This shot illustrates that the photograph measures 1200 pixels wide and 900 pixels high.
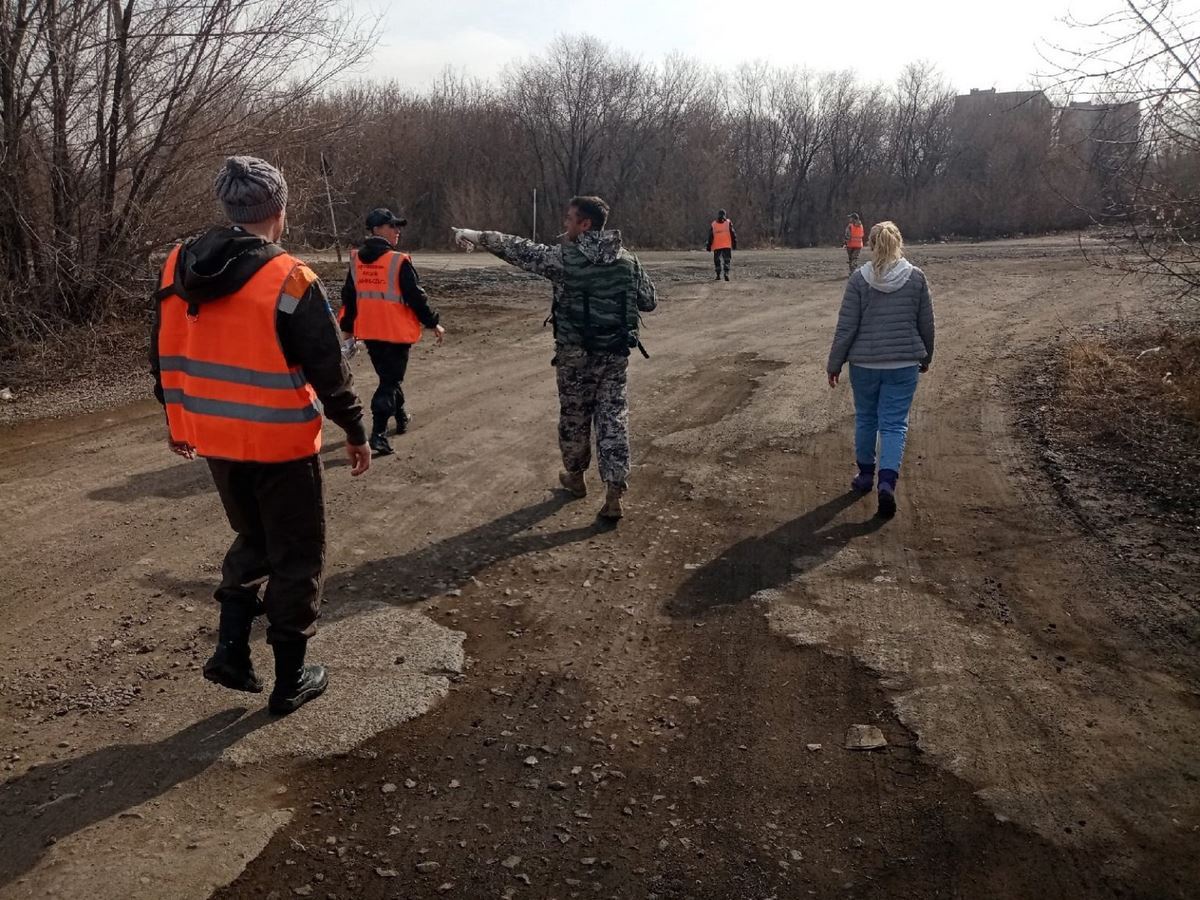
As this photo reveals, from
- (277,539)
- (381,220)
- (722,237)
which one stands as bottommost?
(277,539)

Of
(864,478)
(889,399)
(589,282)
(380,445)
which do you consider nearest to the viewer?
(589,282)

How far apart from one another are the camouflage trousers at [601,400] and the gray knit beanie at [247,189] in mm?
2592

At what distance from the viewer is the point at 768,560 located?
5.36 m

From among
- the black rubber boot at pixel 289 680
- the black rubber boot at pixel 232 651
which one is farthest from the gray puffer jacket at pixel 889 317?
the black rubber boot at pixel 232 651

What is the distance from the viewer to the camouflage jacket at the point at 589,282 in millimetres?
5629

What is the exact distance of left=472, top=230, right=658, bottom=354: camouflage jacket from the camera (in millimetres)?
5629

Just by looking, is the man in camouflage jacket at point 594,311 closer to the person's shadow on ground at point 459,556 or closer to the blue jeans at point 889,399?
the person's shadow on ground at point 459,556

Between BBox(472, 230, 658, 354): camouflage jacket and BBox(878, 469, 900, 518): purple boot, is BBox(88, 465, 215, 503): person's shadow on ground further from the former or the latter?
BBox(878, 469, 900, 518): purple boot

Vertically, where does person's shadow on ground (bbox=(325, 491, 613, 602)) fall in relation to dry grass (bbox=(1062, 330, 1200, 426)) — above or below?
below

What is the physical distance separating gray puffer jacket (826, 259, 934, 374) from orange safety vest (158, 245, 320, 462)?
12.3 feet

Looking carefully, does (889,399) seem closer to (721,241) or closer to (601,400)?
(601,400)

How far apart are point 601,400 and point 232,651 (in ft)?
9.55

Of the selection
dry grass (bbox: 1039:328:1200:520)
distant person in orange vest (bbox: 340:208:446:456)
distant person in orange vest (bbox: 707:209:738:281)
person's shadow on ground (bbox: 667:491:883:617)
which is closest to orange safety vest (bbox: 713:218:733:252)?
distant person in orange vest (bbox: 707:209:738:281)

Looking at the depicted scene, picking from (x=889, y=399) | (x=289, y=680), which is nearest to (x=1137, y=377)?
(x=889, y=399)
